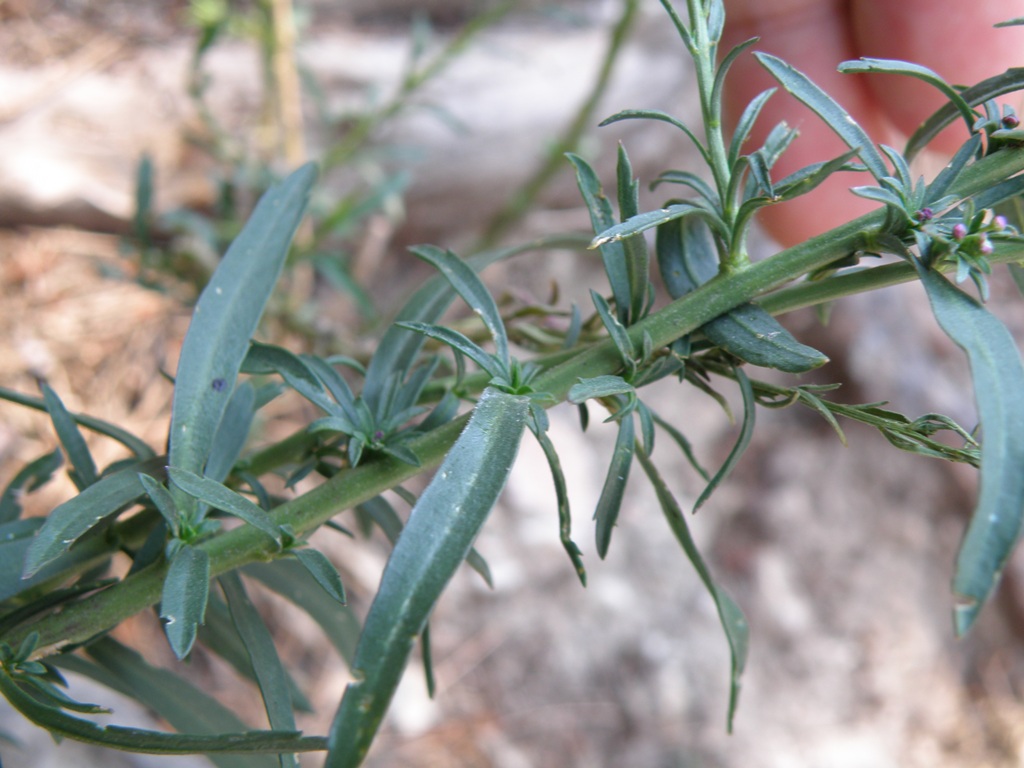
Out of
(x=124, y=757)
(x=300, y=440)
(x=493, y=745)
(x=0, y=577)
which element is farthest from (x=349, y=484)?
(x=493, y=745)

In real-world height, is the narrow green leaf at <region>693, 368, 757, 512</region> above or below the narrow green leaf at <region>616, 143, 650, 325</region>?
below

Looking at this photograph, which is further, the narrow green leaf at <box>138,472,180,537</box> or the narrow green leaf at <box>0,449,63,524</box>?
the narrow green leaf at <box>0,449,63,524</box>

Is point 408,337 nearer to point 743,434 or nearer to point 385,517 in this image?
point 385,517

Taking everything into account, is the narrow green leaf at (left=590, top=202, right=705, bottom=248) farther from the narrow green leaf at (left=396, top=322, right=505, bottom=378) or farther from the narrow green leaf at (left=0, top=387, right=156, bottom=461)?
the narrow green leaf at (left=0, top=387, right=156, bottom=461)

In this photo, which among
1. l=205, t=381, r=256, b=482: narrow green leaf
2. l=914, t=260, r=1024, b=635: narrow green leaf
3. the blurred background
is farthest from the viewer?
the blurred background

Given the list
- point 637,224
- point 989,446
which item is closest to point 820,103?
point 637,224

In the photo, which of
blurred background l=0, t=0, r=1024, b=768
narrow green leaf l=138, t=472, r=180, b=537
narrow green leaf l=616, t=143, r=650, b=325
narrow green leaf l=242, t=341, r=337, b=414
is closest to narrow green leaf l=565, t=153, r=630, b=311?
narrow green leaf l=616, t=143, r=650, b=325

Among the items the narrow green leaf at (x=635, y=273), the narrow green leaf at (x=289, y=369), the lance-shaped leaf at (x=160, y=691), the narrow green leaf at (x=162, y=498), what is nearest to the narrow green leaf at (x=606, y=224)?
the narrow green leaf at (x=635, y=273)

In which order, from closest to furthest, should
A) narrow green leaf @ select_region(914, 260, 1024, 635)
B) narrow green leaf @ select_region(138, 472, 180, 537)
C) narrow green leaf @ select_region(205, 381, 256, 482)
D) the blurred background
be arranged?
narrow green leaf @ select_region(914, 260, 1024, 635) → narrow green leaf @ select_region(138, 472, 180, 537) → narrow green leaf @ select_region(205, 381, 256, 482) → the blurred background

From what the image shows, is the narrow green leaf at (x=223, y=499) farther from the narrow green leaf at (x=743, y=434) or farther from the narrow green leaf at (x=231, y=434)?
the narrow green leaf at (x=743, y=434)
